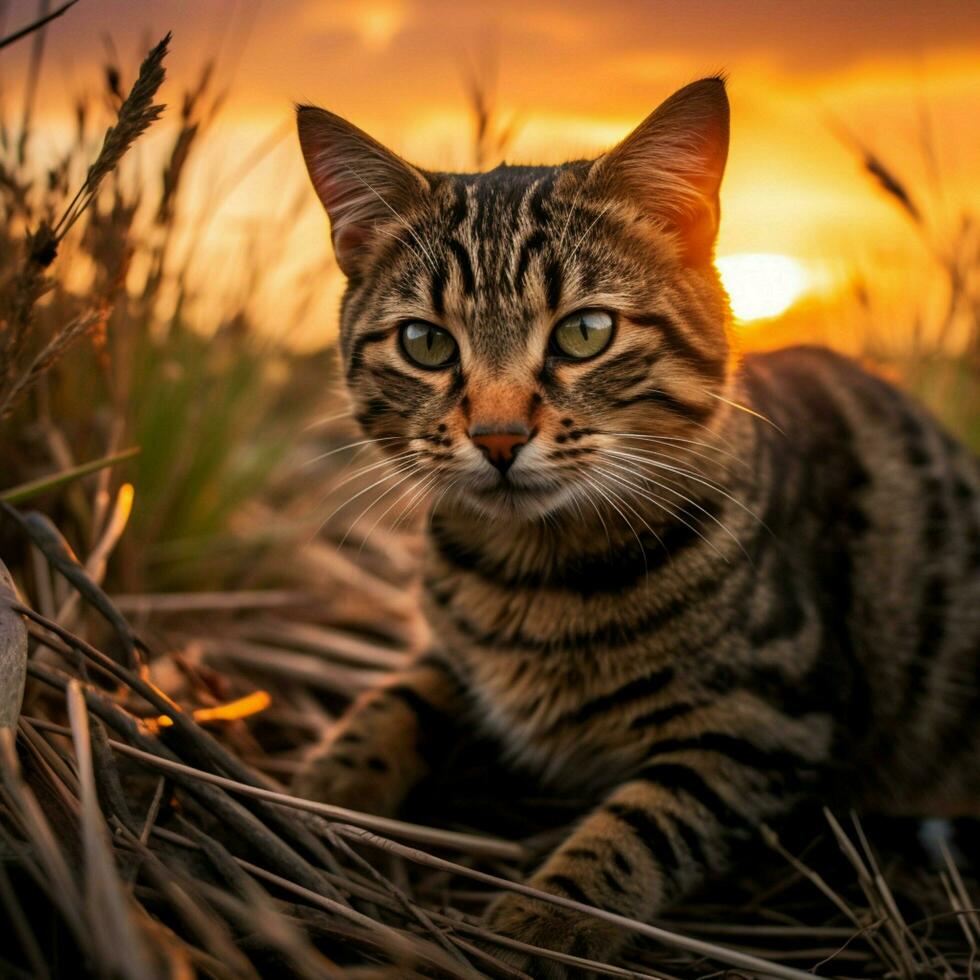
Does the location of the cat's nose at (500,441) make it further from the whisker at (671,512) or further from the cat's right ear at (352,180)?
the cat's right ear at (352,180)

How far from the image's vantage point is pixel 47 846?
2.66ft

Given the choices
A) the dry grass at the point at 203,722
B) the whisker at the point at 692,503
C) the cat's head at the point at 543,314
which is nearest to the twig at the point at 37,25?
the dry grass at the point at 203,722

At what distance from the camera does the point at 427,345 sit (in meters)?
1.50

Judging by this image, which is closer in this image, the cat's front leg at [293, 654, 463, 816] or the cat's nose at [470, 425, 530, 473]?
the cat's nose at [470, 425, 530, 473]

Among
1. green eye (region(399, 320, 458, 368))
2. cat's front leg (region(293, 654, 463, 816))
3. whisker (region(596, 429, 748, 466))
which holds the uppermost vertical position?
green eye (region(399, 320, 458, 368))

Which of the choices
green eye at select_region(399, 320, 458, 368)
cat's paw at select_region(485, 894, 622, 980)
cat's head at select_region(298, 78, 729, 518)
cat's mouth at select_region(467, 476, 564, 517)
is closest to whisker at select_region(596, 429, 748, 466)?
cat's head at select_region(298, 78, 729, 518)

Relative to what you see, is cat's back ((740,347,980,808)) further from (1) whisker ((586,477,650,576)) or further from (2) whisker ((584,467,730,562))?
(1) whisker ((586,477,650,576))

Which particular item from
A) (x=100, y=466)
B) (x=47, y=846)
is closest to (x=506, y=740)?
(x=100, y=466)

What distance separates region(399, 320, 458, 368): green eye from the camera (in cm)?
148

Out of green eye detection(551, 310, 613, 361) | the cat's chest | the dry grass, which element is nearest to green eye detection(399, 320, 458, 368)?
green eye detection(551, 310, 613, 361)

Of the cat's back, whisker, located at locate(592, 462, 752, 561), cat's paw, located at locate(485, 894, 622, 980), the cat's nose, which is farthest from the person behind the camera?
the cat's back

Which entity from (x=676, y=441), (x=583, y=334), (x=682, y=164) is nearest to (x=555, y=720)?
(x=676, y=441)

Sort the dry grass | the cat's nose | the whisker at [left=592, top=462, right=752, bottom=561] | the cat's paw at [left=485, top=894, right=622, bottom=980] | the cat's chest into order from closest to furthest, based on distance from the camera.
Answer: the dry grass, the cat's paw at [left=485, top=894, right=622, bottom=980], the cat's nose, the whisker at [left=592, top=462, right=752, bottom=561], the cat's chest

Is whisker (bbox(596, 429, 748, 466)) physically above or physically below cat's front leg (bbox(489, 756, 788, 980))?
above
